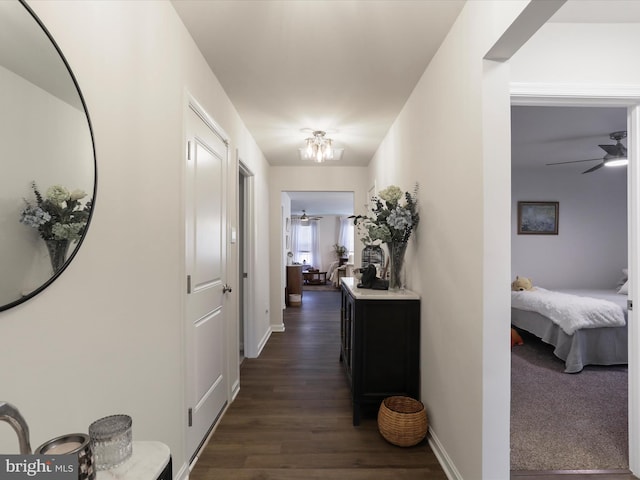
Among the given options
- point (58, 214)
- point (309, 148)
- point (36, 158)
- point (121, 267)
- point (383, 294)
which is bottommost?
point (383, 294)

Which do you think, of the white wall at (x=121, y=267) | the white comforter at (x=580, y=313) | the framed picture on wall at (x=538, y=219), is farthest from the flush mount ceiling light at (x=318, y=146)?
the framed picture on wall at (x=538, y=219)

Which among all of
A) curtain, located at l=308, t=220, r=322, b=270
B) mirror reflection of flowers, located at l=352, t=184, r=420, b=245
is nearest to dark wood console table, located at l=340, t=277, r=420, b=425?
mirror reflection of flowers, located at l=352, t=184, r=420, b=245

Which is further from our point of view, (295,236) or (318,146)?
(295,236)

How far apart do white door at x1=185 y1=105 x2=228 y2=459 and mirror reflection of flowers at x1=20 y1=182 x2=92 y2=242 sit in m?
0.93

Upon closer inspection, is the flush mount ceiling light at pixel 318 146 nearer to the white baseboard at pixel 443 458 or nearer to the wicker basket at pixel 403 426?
the wicker basket at pixel 403 426

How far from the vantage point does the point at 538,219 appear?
5836 mm

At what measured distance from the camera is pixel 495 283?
1.59 m

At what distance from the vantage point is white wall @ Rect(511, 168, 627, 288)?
19.0ft

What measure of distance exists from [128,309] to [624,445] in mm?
2947

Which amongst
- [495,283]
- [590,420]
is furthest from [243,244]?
[590,420]

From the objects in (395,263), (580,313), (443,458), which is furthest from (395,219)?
(580,313)

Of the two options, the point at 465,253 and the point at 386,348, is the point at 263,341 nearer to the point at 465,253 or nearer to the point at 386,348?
the point at 386,348

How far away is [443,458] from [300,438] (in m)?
0.90

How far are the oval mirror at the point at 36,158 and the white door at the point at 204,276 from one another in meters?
0.97
